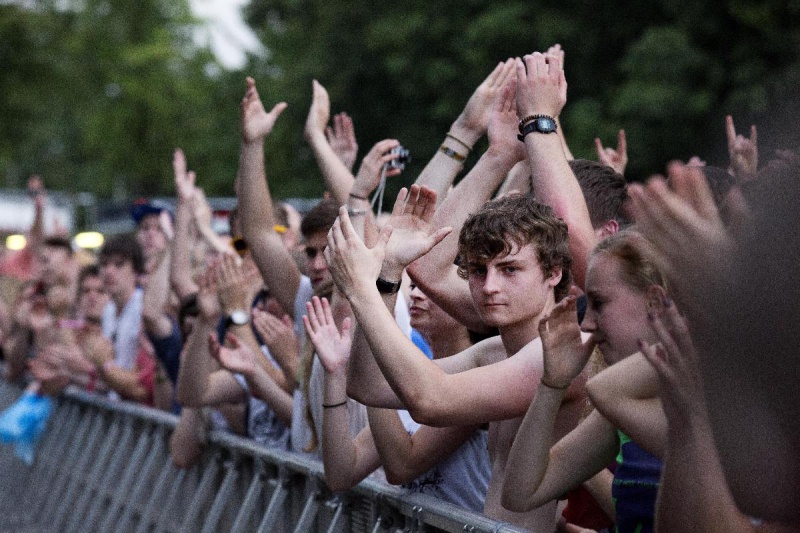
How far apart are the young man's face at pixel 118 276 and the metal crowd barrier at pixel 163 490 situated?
0.74 meters

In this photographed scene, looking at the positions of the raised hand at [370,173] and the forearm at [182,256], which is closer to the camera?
the raised hand at [370,173]

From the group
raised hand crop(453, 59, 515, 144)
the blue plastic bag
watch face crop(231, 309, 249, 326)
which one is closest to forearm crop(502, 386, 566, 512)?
raised hand crop(453, 59, 515, 144)

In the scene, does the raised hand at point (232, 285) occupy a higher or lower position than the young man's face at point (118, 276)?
lower

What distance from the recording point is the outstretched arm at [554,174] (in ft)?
13.3

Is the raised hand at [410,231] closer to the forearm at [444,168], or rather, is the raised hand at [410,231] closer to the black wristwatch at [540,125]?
the black wristwatch at [540,125]

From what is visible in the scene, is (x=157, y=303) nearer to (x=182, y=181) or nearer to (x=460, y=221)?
(x=182, y=181)

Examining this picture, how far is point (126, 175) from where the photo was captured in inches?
1706

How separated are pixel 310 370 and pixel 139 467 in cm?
329

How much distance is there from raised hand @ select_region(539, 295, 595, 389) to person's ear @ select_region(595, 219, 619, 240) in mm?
842

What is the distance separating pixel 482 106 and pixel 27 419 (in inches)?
252

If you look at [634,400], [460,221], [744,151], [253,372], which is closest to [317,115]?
[253,372]

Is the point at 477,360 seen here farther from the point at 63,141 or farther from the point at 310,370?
the point at 63,141

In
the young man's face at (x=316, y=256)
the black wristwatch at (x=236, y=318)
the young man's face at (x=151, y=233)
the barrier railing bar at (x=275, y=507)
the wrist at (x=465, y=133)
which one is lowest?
the barrier railing bar at (x=275, y=507)

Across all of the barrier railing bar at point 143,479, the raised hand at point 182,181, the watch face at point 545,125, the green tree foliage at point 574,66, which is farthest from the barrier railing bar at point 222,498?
the green tree foliage at point 574,66
